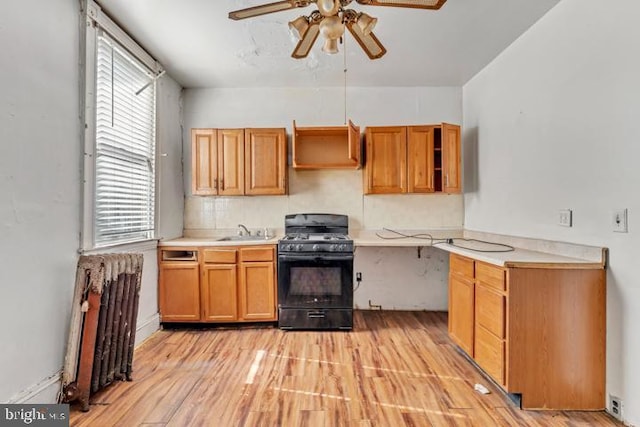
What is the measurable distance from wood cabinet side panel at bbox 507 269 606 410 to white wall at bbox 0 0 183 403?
9.09ft

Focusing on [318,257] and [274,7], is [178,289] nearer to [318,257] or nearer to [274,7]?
[318,257]

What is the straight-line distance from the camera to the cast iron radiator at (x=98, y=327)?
6.53 feet

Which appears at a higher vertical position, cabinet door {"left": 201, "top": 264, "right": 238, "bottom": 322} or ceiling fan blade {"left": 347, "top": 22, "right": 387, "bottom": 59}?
ceiling fan blade {"left": 347, "top": 22, "right": 387, "bottom": 59}

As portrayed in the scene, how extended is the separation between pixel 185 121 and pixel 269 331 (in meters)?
2.62

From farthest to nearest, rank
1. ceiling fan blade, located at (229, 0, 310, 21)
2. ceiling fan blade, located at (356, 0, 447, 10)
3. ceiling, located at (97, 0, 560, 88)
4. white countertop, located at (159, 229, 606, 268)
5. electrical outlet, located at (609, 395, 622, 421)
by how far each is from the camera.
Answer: ceiling, located at (97, 0, 560, 88) < white countertop, located at (159, 229, 606, 268) < electrical outlet, located at (609, 395, 622, 421) < ceiling fan blade, located at (229, 0, 310, 21) < ceiling fan blade, located at (356, 0, 447, 10)

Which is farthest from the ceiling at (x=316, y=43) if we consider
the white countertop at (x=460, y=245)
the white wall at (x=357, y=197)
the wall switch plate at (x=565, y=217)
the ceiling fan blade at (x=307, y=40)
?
the white countertop at (x=460, y=245)

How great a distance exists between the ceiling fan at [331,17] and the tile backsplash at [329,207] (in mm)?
2030

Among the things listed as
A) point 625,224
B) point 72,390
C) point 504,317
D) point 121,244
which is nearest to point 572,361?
point 504,317

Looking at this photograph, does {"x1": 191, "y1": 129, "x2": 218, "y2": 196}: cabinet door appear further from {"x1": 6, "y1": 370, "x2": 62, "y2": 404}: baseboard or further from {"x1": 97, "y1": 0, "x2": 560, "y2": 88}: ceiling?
{"x1": 6, "y1": 370, "x2": 62, "y2": 404}: baseboard

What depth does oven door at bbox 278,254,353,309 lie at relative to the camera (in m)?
3.28

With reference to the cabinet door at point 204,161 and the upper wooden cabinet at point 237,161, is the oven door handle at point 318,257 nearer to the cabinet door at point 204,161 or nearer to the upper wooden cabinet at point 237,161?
the upper wooden cabinet at point 237,161

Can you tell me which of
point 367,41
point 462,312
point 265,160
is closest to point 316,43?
point 367,41

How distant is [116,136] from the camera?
8.65 ft

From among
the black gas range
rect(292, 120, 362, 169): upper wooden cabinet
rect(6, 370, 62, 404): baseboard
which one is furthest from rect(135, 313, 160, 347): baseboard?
rect(292, 120, 362, 169): upper wooden cabinet
